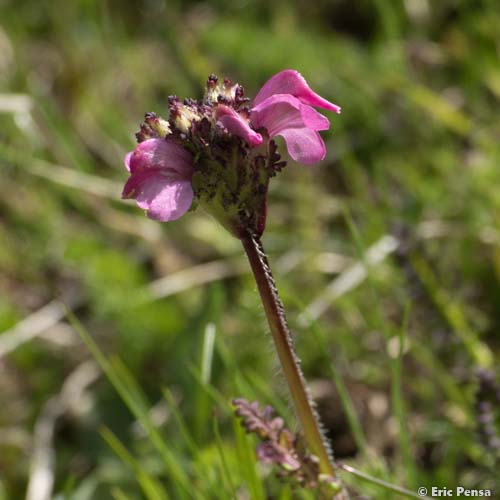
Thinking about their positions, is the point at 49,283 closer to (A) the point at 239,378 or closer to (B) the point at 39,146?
(B) the point at 39,146

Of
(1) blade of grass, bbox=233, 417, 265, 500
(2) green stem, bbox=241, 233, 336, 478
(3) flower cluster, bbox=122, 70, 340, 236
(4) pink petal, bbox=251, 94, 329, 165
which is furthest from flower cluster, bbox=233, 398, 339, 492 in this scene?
(4) pink petal, bbox=251, 94, 329, 165

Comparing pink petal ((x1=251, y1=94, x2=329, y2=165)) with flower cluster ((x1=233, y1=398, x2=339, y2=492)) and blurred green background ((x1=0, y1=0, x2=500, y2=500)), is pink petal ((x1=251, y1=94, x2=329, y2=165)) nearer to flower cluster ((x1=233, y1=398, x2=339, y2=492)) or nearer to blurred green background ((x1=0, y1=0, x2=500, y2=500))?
flower cluster ((x1=233, y1=398, x2=339, y2=492))

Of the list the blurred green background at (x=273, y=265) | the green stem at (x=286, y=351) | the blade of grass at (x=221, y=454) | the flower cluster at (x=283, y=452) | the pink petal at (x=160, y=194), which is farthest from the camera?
the blurred green background at (x=273, y=265)

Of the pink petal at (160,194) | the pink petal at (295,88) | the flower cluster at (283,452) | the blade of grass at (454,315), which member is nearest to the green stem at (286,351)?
the flower cluster at (283,452)

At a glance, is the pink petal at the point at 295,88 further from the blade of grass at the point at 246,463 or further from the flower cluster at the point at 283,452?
the blade of grass at the point at 246,463

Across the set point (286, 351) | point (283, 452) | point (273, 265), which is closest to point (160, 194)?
point (286, 351)

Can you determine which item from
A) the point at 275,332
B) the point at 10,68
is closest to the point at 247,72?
the point at 10,68
